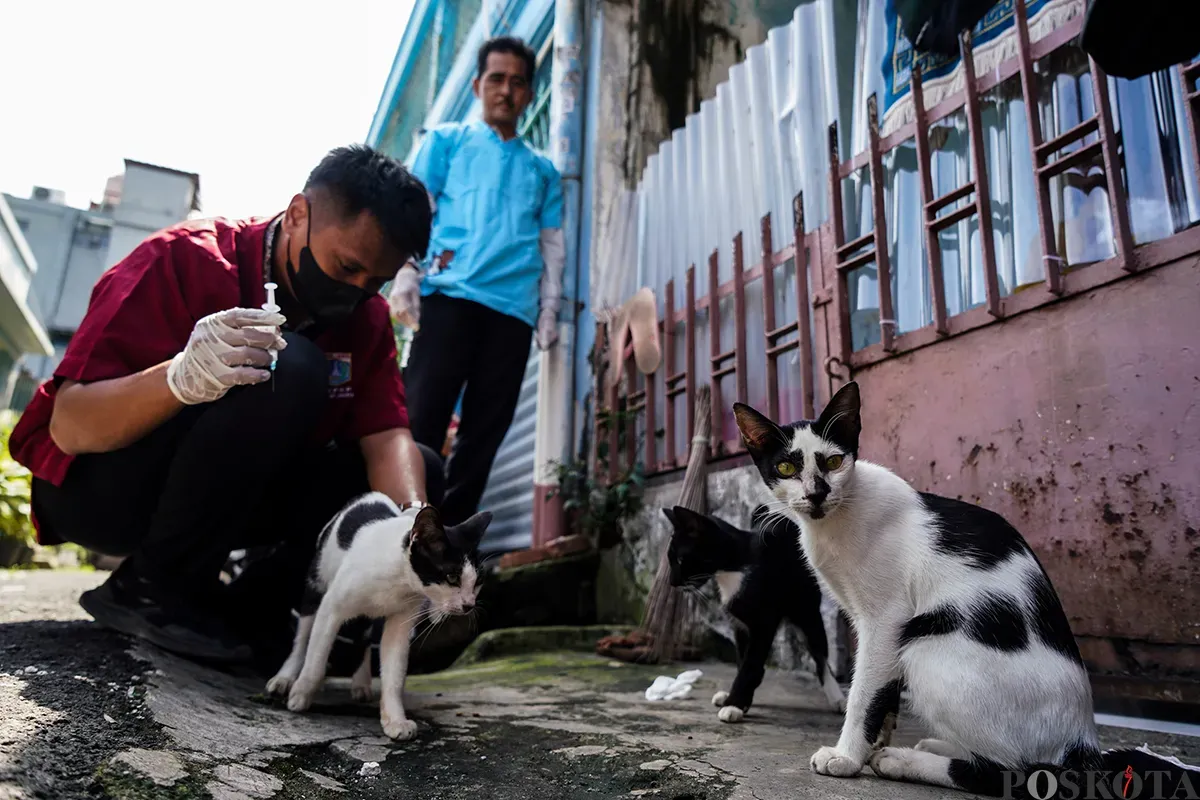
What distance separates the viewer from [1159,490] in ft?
5.24

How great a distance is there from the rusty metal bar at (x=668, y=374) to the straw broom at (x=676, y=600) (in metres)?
0.40

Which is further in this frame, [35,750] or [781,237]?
[781,237]

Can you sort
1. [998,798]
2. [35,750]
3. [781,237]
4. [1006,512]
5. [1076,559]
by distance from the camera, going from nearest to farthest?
[35,750] < [998,798] < [1076,559] < [1006,512] < [781,237]

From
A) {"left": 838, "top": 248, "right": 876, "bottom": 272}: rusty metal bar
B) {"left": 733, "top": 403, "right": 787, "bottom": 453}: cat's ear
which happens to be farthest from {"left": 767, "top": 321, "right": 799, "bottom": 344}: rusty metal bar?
{"left": 733, "top": 403, "right": 787, "bottom": 453}: cat's ear

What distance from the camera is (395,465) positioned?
230 centimetres

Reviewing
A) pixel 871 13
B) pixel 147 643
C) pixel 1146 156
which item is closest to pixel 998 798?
pixel 1146 156

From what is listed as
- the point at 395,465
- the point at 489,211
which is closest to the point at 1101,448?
the point at 395,465

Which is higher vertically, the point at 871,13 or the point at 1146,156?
the point at 871,13

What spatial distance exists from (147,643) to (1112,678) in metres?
2.35

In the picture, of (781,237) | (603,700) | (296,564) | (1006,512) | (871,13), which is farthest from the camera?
(781,237)

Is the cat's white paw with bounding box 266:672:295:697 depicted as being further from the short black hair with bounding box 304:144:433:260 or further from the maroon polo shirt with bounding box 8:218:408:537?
the short black hair with bounding box 304:144:433:260

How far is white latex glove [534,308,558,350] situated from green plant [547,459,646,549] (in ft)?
2.37

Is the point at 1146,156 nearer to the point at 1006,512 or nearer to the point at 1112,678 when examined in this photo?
the point at 1006,512

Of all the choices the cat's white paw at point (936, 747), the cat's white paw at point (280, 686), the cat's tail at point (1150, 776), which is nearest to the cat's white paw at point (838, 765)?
the cat's white paw at point (936, 747)
